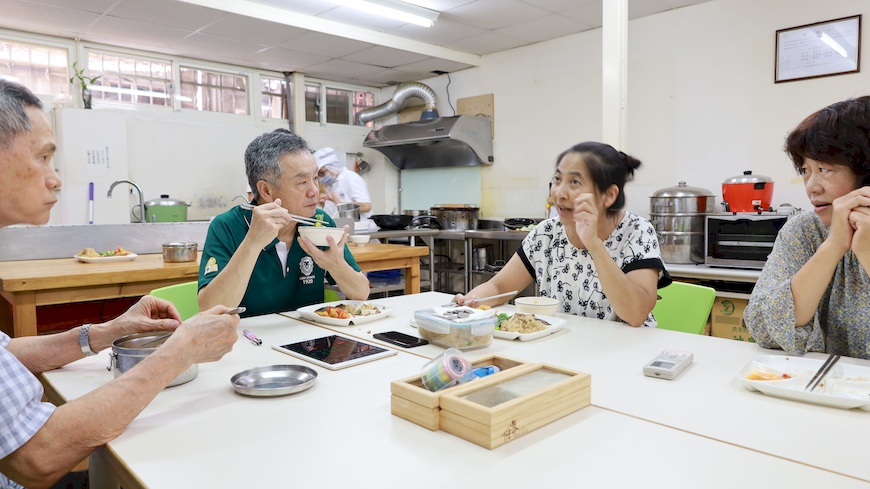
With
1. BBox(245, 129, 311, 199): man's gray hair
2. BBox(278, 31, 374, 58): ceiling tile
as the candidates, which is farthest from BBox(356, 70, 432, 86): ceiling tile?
BBox(245, 129, 311, 199): man's gray hair

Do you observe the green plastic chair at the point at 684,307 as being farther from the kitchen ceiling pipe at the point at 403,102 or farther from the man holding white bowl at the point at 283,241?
the kitchen ceiling pipe at the point at 403,102

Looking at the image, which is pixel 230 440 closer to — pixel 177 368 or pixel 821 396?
pixel 177 368

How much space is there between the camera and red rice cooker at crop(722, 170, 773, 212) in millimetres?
3820

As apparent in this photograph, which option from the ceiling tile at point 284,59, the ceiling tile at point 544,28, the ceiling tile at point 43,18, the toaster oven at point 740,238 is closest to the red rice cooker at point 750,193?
the toaster oven at point 740,238

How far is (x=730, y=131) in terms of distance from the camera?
4.67 m

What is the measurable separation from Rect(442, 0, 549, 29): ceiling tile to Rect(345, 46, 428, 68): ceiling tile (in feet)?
3.26

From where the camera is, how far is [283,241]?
92.9 inches

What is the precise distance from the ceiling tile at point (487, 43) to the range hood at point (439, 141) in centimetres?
77

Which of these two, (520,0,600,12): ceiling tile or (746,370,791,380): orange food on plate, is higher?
(520,0,600,12): ceiling tile

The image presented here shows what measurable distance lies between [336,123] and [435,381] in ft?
22.6

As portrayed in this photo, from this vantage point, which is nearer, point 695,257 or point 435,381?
point 435,381

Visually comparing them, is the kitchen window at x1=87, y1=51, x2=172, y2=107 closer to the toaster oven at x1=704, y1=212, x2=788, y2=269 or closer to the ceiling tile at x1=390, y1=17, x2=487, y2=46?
the ceiling tile at x1=390, y1=17, x2=487, y2=46

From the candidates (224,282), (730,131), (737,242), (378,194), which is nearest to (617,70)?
(737,242)

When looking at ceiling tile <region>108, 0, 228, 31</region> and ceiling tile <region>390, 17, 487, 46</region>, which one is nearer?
ceiling tile <region>108, 0, 228, 31</region>
